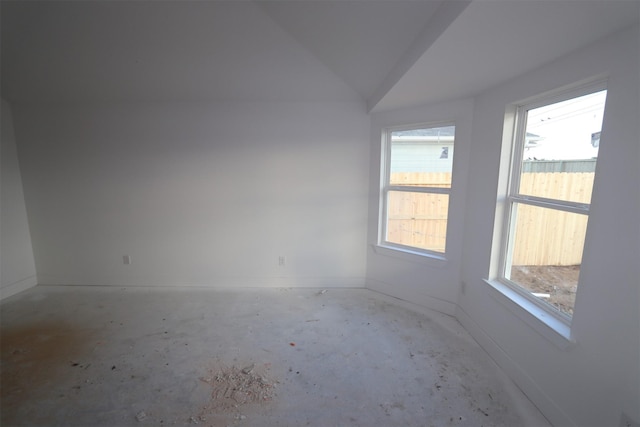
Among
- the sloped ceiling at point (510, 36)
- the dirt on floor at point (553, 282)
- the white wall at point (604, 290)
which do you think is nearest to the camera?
the sloped ceiling at point (510, 36)

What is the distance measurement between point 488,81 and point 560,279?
145 centimetres

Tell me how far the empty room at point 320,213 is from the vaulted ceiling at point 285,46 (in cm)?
2

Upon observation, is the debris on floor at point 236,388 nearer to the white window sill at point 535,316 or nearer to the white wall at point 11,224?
the white window sill at point 535,316

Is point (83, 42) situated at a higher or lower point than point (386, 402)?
higher

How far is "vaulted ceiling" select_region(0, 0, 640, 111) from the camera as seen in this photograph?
47.8 inches

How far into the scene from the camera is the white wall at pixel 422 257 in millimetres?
2578

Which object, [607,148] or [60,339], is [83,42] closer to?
[60,339]

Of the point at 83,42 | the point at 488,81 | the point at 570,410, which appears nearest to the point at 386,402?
the point at 570,410

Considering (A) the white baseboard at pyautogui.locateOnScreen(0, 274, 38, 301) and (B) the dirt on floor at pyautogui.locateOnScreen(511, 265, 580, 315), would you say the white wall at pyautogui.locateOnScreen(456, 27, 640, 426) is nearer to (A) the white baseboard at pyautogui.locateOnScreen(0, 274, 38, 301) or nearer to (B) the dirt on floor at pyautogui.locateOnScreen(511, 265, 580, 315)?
(B) the dirt on floor at pyautogui.locateOnScreen(511, 265, 580, 315)

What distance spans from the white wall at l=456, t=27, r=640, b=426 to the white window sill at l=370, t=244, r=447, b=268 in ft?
3.35

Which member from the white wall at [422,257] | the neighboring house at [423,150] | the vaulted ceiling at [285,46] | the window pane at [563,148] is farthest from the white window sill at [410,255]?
the vaulted ceiling at [285,46]

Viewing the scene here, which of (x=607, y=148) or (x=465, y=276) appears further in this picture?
(x=465, y=276)

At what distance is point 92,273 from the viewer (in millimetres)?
3637

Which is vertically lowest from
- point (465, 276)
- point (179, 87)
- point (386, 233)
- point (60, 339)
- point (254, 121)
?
point (60, 339)
